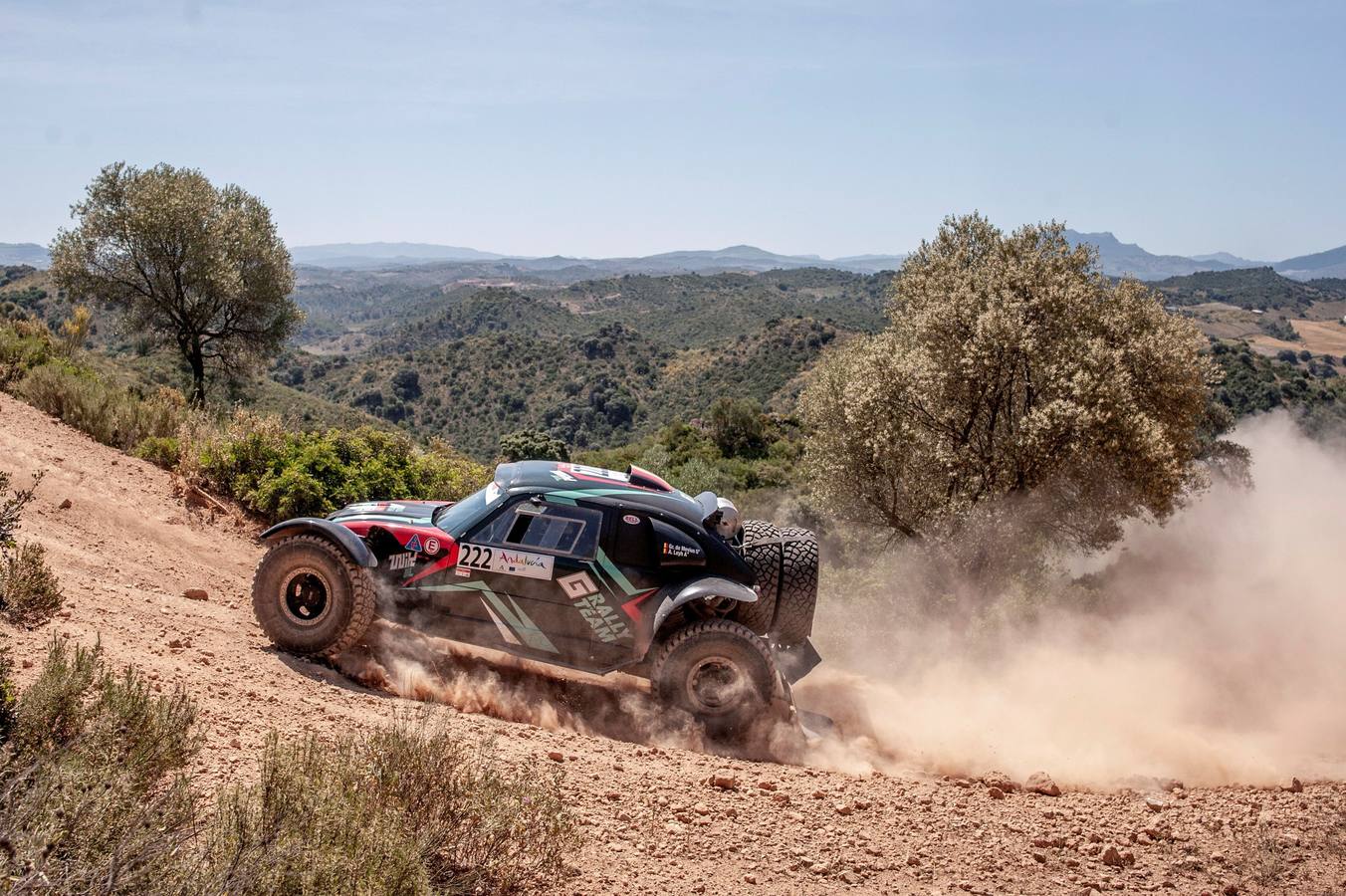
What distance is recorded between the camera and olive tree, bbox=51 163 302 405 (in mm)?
23328

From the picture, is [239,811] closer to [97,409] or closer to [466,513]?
[466,513]

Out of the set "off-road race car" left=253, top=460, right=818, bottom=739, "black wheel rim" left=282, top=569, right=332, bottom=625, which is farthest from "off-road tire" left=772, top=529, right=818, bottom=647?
"black wheel rim" left=282, top=569, right=332, bottom=625

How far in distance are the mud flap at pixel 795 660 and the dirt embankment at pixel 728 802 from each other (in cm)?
103

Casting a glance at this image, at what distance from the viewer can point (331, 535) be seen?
7492 mm

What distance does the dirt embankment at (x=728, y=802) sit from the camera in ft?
16.9

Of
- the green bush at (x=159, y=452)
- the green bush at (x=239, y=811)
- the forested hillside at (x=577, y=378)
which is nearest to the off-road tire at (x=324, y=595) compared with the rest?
the green bush at (x=239, y=811)

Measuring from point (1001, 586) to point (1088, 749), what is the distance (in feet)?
21.8

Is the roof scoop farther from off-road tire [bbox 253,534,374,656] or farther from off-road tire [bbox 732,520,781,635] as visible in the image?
off-road tire [bbox 253,534,374,656]

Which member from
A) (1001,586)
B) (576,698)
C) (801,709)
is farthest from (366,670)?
(1001,586)

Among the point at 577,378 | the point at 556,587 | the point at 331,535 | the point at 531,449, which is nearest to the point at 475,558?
the point at 556,587

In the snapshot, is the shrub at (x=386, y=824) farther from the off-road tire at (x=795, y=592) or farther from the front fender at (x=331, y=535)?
the off-road tire at (x=795, y=592)

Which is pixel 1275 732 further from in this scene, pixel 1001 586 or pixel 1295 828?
pixel 1001 586

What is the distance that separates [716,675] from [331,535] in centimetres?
358

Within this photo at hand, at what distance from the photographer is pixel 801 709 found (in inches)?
359
